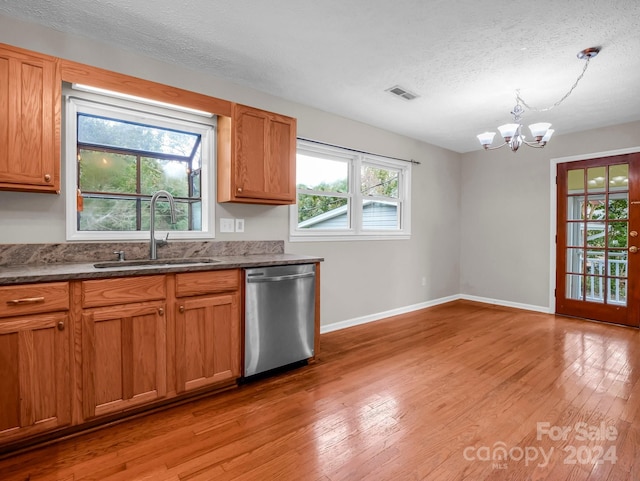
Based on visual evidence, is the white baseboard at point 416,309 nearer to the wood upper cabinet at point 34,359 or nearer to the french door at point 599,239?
the french door at point 599,239

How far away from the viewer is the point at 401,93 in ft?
10.7

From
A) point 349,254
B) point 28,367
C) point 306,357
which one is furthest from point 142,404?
point 349,254

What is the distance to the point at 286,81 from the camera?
9.81ft

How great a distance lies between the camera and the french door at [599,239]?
3998 millimetres

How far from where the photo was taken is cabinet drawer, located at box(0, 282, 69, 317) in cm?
163

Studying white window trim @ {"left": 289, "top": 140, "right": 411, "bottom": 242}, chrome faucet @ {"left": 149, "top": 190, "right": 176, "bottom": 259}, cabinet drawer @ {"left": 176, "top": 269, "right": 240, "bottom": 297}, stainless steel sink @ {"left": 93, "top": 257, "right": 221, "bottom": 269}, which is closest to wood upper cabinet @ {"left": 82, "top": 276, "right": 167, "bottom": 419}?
cabinet drawer @ {"left": 176, "top": 269, "right": 240, "bottom": 297}

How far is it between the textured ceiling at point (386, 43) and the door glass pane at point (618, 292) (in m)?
2.07

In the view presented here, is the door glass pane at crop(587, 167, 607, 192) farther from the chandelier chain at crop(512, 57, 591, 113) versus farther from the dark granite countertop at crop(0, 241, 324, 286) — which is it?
the dark granite countertop at crop(0, 241, 324, 286)

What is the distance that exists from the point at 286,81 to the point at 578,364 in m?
3.57

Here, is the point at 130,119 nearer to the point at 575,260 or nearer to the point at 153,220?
the point at 153,220

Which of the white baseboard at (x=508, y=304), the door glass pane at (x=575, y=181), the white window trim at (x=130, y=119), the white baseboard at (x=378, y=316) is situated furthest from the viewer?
the white baseboard at (x=508, y=304)

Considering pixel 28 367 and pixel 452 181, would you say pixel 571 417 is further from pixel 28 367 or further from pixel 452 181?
pixel 452 181

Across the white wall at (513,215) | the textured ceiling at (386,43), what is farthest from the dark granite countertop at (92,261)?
the white wall at (513,215)

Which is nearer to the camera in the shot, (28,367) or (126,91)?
(28,367)
